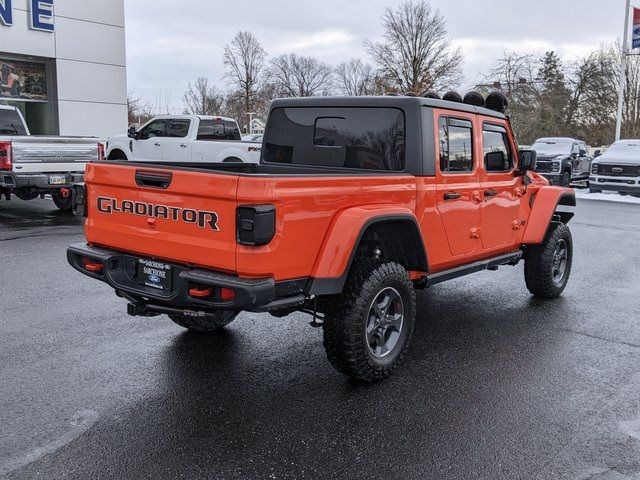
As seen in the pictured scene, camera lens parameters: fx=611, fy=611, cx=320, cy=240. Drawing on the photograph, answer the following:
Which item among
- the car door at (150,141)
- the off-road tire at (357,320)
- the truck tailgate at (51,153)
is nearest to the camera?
the off-road tire at (357,320)

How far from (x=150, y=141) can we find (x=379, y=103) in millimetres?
12449

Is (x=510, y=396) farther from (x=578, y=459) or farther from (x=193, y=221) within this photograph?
(x=193, y=221)

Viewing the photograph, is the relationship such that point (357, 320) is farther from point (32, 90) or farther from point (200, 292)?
point (32, 90)

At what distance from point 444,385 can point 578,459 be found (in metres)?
1.13

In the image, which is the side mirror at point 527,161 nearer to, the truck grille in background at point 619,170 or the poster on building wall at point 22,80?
the truck grille in background at point 619,170

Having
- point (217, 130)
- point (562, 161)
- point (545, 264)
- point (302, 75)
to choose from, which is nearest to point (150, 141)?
point (217, 130)

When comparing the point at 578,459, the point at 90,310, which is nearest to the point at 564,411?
the point at 578,459

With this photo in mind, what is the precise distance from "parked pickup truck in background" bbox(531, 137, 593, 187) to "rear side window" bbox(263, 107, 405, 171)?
16.8m

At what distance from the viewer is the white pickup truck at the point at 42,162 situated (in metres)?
11.1

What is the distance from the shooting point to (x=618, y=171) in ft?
65.2

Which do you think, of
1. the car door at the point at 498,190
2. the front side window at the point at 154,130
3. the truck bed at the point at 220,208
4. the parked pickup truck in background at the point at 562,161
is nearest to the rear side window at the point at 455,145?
the car door at the point at 498,190

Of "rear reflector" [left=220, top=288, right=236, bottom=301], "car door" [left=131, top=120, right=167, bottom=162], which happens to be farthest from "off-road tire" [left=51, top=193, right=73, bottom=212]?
"rear reflector" [left=220, top=288, right=236, bottom=301]

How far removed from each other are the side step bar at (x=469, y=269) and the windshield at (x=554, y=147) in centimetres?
1750

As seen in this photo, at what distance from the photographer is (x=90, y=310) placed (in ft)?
19.3
